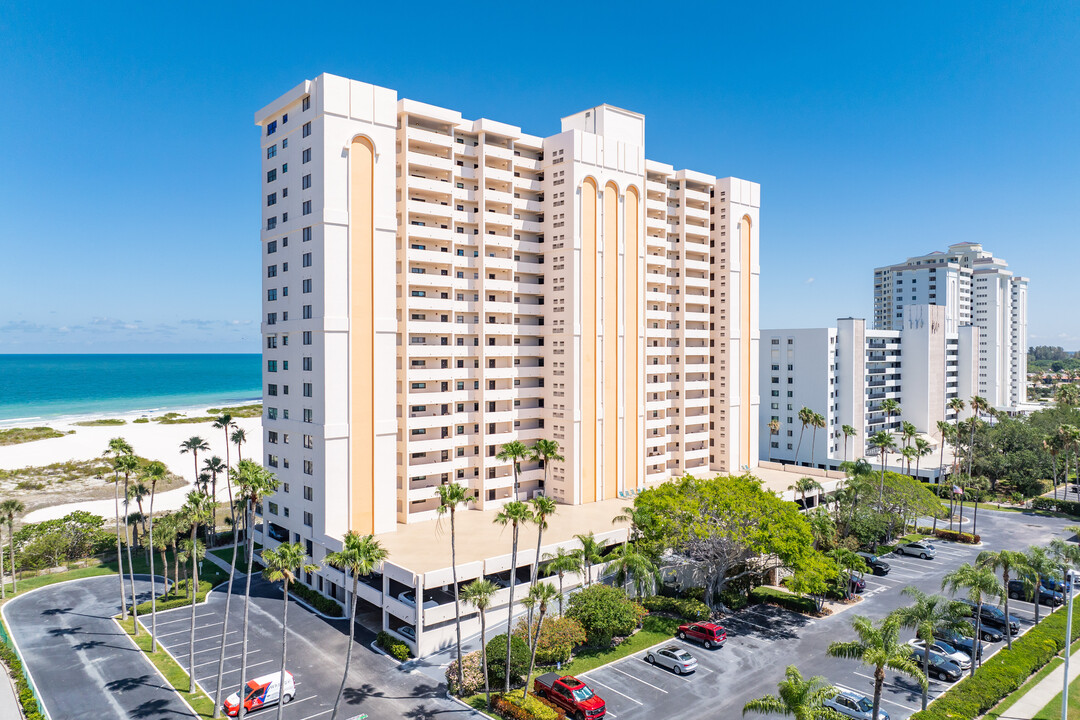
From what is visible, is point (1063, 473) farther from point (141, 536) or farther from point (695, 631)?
point (141, 536)

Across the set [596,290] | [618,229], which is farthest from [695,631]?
[618,229]

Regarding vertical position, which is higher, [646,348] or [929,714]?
[646,348]

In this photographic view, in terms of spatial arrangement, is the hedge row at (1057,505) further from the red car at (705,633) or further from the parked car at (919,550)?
the red car at (705,633)

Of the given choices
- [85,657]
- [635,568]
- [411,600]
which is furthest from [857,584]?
[85,657]

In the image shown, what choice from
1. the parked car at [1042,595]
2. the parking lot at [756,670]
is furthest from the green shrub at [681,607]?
the parked car at [1042,595]

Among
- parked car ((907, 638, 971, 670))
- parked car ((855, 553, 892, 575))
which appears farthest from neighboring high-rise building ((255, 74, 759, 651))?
parked car ((907, 638, 971, 670))

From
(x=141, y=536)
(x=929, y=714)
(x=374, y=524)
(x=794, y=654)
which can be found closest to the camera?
(x=929, y=714)

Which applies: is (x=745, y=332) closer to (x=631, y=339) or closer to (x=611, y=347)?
(x=631, y=339)
